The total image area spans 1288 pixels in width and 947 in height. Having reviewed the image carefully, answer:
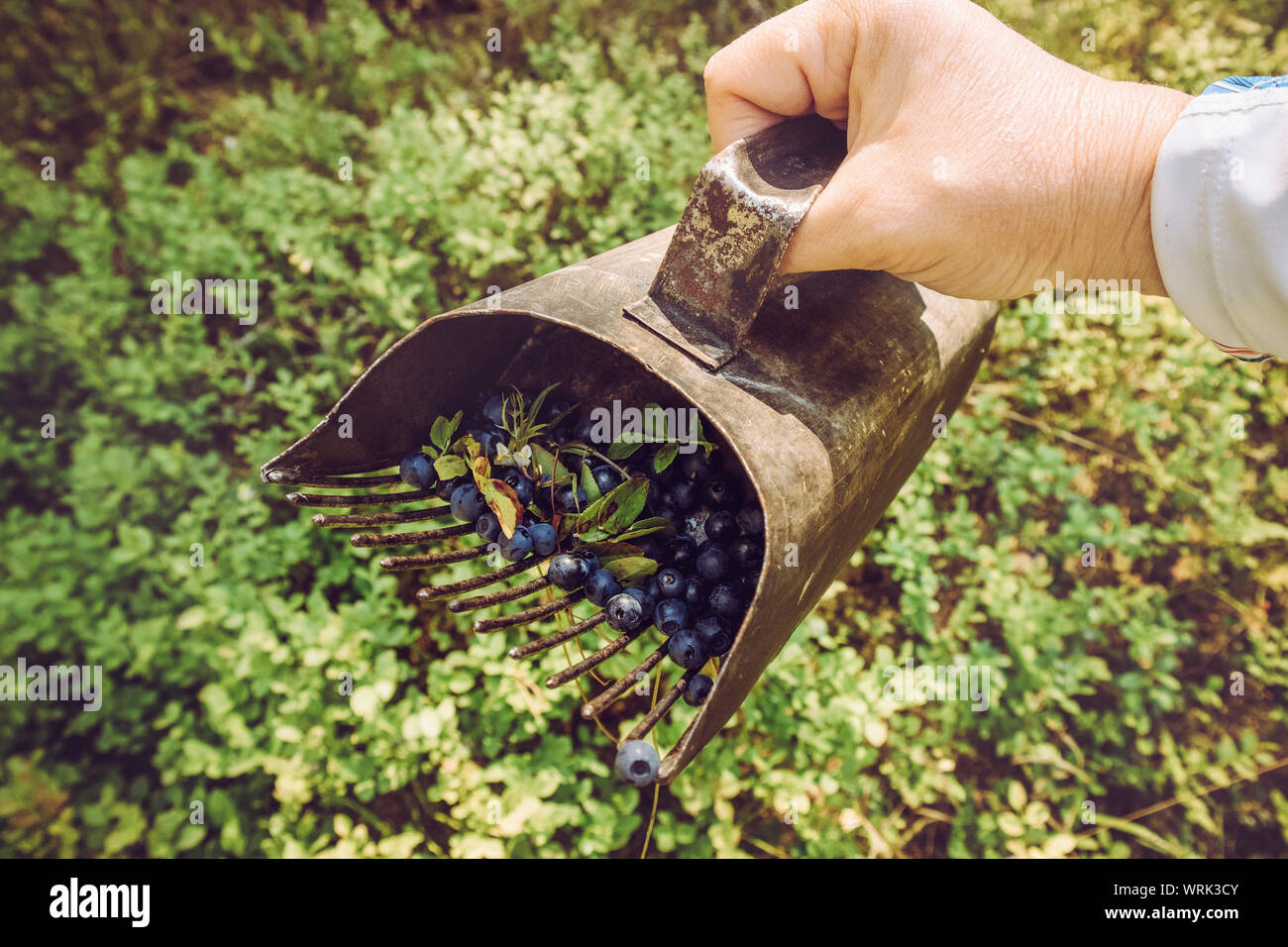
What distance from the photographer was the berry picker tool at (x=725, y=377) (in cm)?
122

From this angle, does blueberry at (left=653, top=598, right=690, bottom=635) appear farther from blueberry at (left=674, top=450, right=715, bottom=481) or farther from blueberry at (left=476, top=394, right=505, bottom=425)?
blueberry at (left=476, top=394, right=505, bottom=425)

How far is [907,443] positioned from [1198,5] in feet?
14.3

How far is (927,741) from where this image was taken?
8.55 feet

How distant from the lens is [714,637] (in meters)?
1.37

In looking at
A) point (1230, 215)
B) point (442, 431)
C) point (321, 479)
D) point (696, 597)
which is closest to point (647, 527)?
point (696, 597)

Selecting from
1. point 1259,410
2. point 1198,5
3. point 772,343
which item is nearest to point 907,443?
point 772,343

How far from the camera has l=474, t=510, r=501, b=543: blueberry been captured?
59.1 inches

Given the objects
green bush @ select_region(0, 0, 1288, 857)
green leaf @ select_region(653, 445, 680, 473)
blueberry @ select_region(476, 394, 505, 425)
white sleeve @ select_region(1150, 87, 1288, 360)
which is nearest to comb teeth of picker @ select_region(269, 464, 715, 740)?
blueberry @ select_region(476, 394, 505, 425)

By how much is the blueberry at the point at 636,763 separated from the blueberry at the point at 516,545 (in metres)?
0.47

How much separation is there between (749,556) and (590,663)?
41 cm

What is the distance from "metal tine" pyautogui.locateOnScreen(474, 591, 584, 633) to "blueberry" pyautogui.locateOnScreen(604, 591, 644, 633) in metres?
0.08

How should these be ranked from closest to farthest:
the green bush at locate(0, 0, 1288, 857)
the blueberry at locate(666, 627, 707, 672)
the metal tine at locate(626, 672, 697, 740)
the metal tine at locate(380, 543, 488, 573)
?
1. the metal tine at locate(626, 672, 697, 740)
2. the metal tine at locate(380, 543, 488, 573)
3. the blueberry at locate(666, 627, 707, 672)
4. the green bush at locate(0, 0, 1288, 857)

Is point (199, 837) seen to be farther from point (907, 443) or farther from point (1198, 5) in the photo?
point (1198, 5)

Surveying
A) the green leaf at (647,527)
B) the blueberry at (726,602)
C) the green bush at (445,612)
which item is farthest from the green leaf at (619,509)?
the green bush at (445,612)
